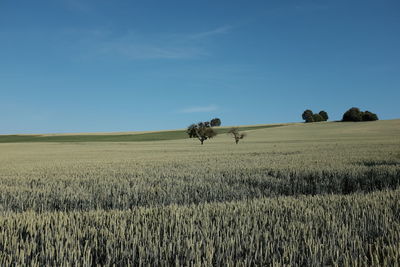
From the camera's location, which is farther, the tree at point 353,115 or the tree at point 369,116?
the tree at point 353,115

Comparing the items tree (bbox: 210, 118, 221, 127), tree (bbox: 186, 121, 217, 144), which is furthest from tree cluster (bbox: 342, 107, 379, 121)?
tree (bbox: 186, 121, 217, 144)

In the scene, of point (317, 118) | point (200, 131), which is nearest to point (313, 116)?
point (317, 118)

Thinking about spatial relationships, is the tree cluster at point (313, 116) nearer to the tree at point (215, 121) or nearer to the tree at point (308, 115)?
the tree at point (308, 115)

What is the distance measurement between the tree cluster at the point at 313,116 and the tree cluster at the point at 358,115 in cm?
3130

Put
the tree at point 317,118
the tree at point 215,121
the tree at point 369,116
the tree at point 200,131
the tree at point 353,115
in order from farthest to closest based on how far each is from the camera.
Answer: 1. the tree at point 215,121
2. the tree at point 317,118
3. the tree at point 353,115
4. the tree at point 369,116
5. the tree at point 200,131

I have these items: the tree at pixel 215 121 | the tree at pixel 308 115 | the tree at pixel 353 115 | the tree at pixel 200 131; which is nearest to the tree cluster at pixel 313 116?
the tree at pixel 308 115

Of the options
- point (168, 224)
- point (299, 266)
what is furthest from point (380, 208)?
point (168, 224)

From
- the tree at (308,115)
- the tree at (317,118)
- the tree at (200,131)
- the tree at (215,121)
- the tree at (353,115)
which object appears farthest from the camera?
the tree at (215,121)

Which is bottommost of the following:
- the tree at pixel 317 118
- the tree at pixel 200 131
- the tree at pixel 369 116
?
the tree at pixel 200 131

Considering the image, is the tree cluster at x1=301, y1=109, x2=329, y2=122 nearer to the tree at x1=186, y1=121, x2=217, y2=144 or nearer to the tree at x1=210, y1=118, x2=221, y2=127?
the tree at x1=210, y1=118, x2=221, y2=127

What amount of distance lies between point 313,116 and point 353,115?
34618 mm

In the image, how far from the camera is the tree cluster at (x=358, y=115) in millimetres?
106438

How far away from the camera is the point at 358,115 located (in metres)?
108

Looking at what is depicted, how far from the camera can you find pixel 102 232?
3988mm
